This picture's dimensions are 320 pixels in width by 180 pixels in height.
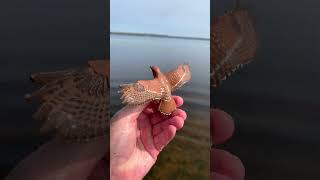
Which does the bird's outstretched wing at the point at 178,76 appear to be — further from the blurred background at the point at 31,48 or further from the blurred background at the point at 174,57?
the blurred background at the point at 31,48

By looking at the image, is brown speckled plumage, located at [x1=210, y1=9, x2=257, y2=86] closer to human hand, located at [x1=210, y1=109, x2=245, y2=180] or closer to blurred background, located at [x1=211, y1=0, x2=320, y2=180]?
blurred background, located at [x1=211, y1=0, x2=320, y2=180]

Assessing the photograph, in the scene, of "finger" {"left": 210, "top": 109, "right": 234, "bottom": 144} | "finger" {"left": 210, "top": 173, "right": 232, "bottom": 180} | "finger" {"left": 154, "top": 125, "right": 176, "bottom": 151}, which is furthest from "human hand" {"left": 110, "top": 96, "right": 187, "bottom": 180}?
"finger" {"left": 210, "top": 173, "right": 232, "bottom": 180}

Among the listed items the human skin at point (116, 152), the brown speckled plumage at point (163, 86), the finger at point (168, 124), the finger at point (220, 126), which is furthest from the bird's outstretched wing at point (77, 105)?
the finger at point (220, 126)

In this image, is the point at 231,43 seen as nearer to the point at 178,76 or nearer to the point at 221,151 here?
the point at 178,76

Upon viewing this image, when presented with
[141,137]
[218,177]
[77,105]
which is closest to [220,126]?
[218,177]

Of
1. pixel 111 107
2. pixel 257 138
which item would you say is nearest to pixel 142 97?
pixel 111 107

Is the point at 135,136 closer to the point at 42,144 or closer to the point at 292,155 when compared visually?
the point at 42,144

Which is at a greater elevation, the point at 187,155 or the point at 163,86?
the point at 163,86
